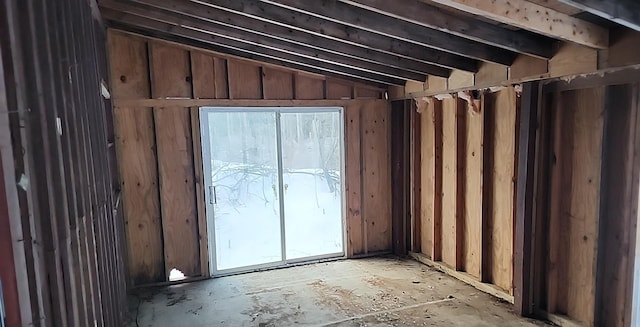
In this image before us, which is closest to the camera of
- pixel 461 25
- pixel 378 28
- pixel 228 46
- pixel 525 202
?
pixel 461 25

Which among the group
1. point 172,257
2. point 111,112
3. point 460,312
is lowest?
point 460,312

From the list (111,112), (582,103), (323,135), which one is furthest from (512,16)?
(111,112)

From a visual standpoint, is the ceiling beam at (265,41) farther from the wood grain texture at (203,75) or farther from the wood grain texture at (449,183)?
the wood grain texture at (203,75)

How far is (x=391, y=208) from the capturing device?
563cm

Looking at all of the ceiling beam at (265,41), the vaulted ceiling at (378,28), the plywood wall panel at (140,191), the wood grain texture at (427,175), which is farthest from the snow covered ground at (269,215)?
the ceiling beam at (265,41)

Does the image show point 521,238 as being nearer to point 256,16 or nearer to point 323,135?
point 323,135

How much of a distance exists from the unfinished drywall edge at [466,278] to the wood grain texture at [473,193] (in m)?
0.08

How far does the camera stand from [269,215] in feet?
16.6

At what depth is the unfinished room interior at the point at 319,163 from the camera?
183cm

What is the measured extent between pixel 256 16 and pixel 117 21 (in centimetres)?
164

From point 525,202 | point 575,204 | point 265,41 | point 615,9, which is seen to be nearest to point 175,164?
point 265,41

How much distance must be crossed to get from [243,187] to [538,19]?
11.3 ft

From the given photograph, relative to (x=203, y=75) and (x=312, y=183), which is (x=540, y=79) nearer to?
(x=312, y=183)

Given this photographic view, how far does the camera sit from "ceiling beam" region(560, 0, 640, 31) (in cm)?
218
